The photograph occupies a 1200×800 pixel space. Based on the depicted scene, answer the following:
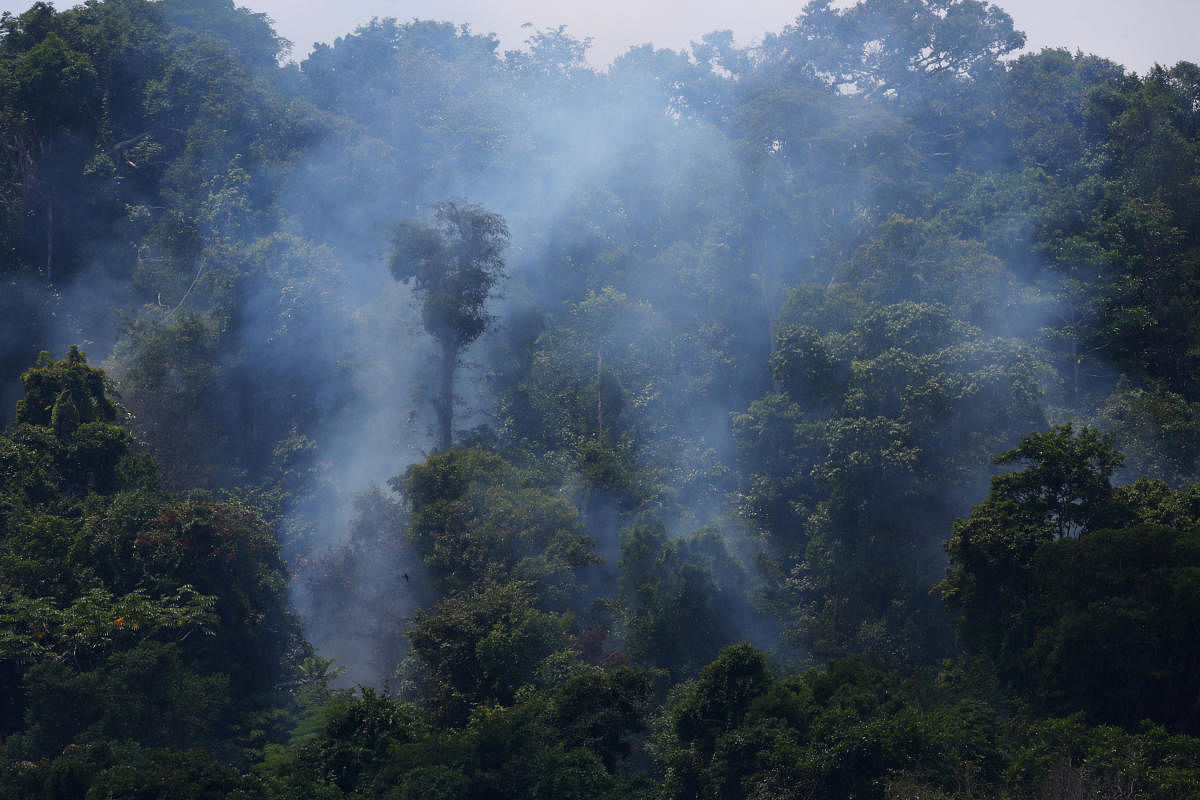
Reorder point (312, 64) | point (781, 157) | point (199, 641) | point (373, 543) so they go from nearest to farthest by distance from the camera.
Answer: point (199, 641), point (373, 543), point (781, 157), point (312, 64)

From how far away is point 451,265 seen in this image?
33406 millimetres

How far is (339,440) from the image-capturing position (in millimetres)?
36125

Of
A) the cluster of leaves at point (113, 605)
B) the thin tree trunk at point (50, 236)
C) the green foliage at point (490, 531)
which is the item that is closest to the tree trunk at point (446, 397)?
the green foliage at point (490, 531)

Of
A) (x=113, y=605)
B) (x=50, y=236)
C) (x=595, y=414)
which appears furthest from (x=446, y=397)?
(x=50, y=236)

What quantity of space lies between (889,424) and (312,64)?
29.7 m

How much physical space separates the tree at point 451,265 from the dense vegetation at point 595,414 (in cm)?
12

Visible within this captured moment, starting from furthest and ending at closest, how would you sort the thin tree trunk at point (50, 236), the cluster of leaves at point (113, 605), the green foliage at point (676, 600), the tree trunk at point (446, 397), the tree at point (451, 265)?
the thin tree trunk at point (50, 236) < the tree trunk at point (446, 397) < the tree at point (451, 265) < the green foliage at point (676, 600) < the cluster of leaves at point (113, 605)

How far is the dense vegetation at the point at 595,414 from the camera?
19.8 metres

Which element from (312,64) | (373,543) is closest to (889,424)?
(373,543)

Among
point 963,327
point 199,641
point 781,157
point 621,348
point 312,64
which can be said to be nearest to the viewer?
point 199,641

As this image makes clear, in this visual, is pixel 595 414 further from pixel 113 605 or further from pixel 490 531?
pixel 113 605

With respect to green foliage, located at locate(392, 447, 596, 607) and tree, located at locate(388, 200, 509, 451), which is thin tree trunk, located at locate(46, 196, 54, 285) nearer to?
tree, located at locate(388, 200, 509, 451)

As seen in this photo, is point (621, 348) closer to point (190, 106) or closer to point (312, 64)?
point (190, 106)

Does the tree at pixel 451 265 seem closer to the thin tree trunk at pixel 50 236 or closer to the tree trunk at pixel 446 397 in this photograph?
the tree trunk at pixel 446 397
